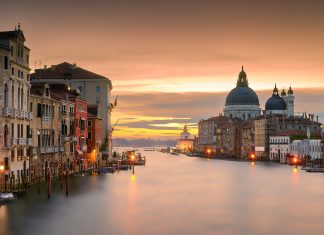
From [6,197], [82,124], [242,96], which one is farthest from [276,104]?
[6,197]

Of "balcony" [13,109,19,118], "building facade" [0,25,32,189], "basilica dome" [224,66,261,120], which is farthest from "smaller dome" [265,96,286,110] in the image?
"balcony" [13,109,19,118]

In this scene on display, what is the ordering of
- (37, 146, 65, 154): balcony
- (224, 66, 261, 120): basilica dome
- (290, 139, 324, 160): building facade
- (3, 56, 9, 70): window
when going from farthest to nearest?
(224, 66, 261, 120): basilica dome, (290, 139, 324, 160): building facade, (37, 146, 65, 154): balcony, (3, 56, 9, 70): window

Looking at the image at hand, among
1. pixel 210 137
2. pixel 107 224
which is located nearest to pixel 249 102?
pixel 210 137

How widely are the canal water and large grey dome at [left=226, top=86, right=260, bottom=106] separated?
429 feet

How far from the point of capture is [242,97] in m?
184

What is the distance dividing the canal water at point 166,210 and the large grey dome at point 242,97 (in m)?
131

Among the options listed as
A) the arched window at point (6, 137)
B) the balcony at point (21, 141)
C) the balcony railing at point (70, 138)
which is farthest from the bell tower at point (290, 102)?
the arched window at point (6, 137)

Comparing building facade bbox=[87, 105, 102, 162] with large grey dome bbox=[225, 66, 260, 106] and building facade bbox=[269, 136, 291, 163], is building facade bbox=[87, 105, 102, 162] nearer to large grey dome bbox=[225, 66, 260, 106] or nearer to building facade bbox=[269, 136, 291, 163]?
building facade bbox=[269, 136, 291, 163]

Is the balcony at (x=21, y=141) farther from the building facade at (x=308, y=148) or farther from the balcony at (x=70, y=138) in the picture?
the building facade at (x=308, y=148)

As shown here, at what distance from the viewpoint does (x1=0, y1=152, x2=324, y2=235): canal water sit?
97.7ft

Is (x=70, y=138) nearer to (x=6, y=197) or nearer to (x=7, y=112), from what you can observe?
(x=7, y=112)

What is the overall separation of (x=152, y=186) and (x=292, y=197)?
13474 millimetres

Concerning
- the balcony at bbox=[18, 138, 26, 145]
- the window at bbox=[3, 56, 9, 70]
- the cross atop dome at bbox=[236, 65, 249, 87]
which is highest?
the cross atop dome at bbox=[236, 65, 249, 87]

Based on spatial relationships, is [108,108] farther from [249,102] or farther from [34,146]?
[249,102]
